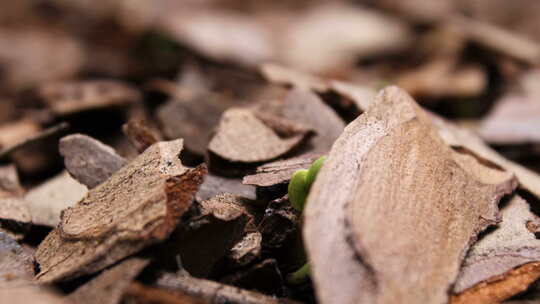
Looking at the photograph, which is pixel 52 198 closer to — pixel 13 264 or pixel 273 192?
pixel 13 264

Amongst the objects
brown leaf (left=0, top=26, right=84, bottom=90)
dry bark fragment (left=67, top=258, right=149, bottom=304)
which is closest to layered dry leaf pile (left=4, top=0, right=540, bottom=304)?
dry bark fragment (left=67, top=258, right=149, bottom=304)

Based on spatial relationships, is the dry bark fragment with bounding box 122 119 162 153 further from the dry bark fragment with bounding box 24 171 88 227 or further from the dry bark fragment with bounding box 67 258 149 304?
the dry bark fragment with bounding box 67 258 149 304

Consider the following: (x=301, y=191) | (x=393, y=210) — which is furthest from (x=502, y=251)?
(x=301, y=191)

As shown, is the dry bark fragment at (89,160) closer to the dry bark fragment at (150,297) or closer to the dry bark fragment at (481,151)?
the dry bark fragment at (150,297)

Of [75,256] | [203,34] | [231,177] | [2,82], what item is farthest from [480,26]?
[2,82]

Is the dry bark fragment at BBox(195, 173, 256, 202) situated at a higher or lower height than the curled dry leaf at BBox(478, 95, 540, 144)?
higher

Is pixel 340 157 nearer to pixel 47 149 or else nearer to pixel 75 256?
pixel 75 256

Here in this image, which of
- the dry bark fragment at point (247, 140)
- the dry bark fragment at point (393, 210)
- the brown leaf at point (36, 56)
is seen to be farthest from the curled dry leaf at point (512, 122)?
the brown leaf at point (36, 56)
